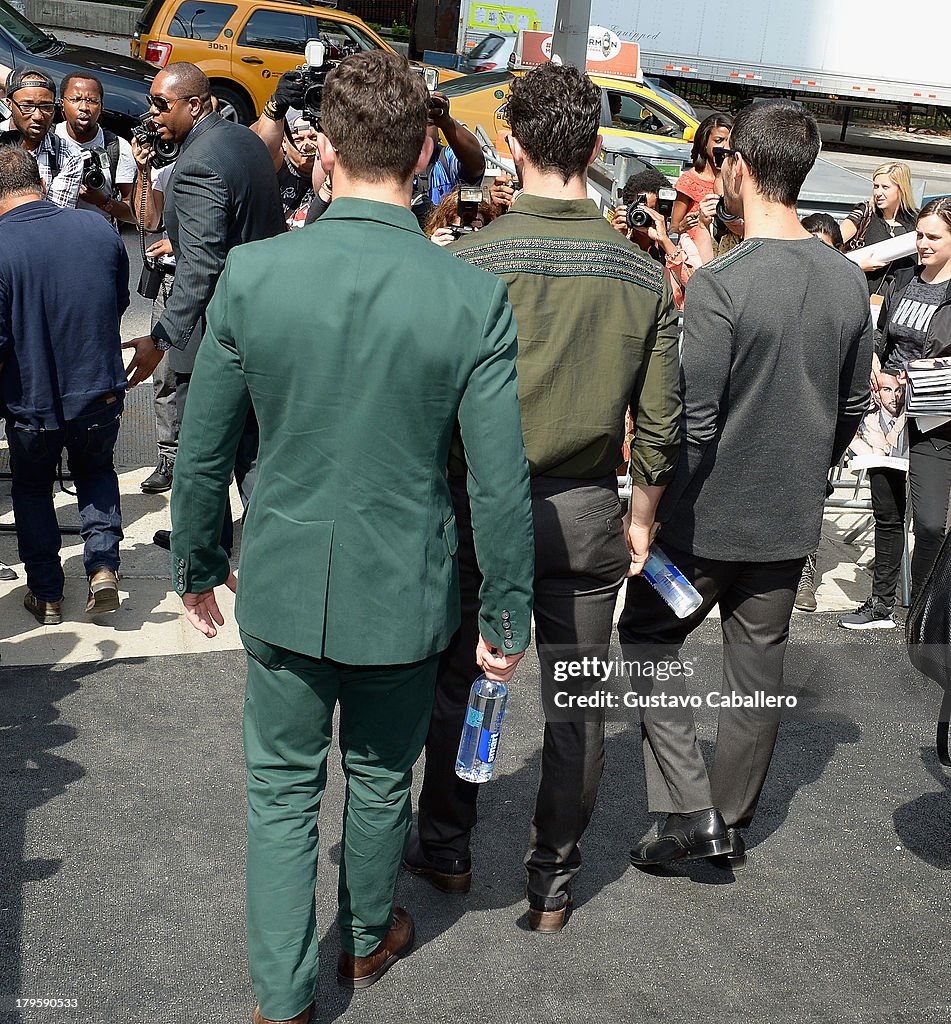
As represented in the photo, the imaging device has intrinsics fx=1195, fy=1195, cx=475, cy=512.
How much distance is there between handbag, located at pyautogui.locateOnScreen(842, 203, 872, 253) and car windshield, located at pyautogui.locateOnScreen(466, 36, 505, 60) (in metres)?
12.4

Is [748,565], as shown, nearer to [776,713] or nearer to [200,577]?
[776,713]

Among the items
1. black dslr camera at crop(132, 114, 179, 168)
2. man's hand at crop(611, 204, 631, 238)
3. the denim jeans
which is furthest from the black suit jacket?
man's hand at crop(611, 204, 631, 238)

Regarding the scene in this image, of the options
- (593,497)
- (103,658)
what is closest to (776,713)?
(593,497)

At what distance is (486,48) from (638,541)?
17.0 metres

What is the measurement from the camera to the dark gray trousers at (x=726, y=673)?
3.45 metres

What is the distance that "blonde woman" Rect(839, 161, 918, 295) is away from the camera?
23.0 feet

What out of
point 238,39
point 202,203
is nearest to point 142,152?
point 202,203

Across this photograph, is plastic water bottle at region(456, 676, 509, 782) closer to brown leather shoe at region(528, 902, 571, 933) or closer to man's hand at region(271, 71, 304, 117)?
brown leather shoe at region(528, 902, 571, 933)

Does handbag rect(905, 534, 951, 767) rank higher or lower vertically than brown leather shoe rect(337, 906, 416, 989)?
higher

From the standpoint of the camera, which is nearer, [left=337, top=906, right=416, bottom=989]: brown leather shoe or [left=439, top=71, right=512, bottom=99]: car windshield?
[left=337, top=906, right=416, bottom=989]: brown leather shoe

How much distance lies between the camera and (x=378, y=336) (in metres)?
2.39

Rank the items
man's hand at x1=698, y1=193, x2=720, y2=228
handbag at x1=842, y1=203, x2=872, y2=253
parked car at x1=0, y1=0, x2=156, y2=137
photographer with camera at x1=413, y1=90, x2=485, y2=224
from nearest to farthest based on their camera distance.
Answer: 1. man's hand at x1=698, y1=193, x2=720, y2=228
2. photographer with camera at x1=413, y1=90, x2=485, y2=224
3. handbag at x1=842, y1=203, x2=872, y2=253
4. parked car at x1=0, y1=0, x2=156, y2=137

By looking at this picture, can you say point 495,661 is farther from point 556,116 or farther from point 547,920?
point 556,116

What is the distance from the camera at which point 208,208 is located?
189 inches
